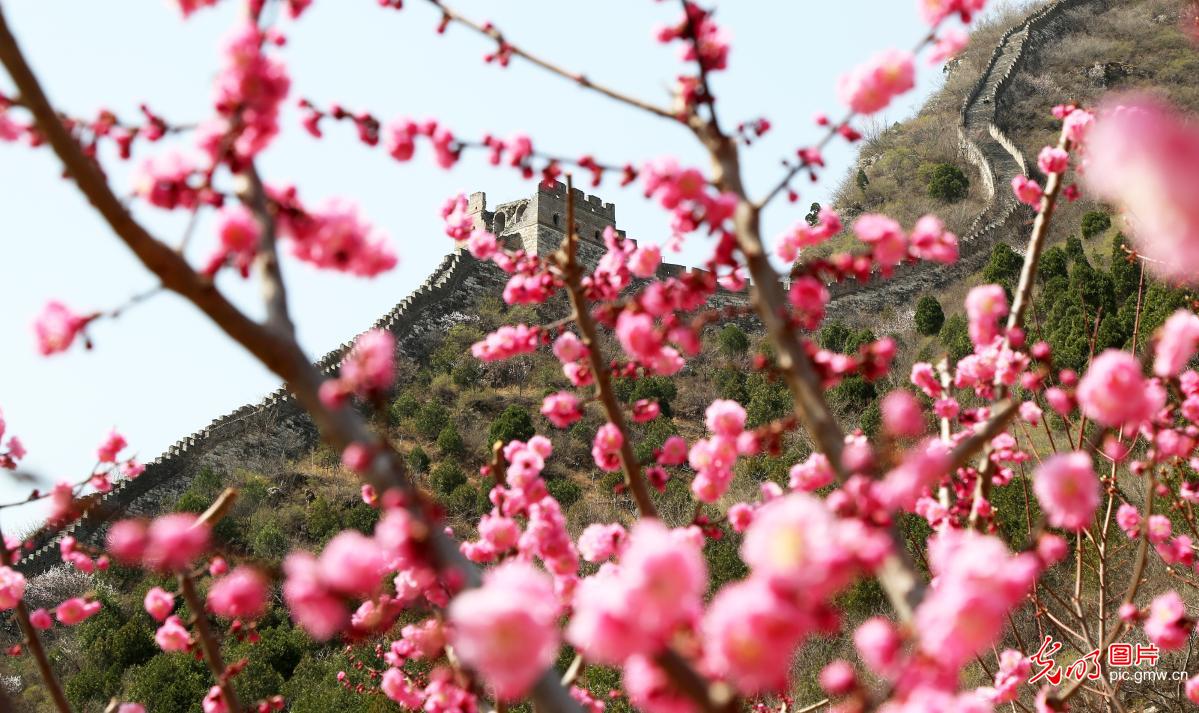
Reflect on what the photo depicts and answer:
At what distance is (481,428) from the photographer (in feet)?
67.5

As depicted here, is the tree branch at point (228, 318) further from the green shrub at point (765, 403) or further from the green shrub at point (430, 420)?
the green shrub at point (430, 420)

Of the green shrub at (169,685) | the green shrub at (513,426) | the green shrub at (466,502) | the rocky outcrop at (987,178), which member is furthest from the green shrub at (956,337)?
the green shrub at (169,685)

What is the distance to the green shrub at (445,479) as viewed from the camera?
17.5m

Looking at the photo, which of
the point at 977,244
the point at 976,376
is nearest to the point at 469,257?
the point at 977,244

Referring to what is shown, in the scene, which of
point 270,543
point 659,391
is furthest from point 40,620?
point 659,391

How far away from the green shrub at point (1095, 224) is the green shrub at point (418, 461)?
16.2 metres

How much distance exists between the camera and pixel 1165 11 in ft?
134

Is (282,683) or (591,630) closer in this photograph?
(591,630)

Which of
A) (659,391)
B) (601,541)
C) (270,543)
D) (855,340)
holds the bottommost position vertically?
(601,541)

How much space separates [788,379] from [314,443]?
19912mm

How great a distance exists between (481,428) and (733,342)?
645 cm

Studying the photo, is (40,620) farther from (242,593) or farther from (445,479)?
(445,479)

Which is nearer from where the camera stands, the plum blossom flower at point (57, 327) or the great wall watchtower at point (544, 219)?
the plum blossom flower at point (57, 327)

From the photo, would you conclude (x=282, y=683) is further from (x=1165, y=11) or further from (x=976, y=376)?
(x=1165, y=11)
